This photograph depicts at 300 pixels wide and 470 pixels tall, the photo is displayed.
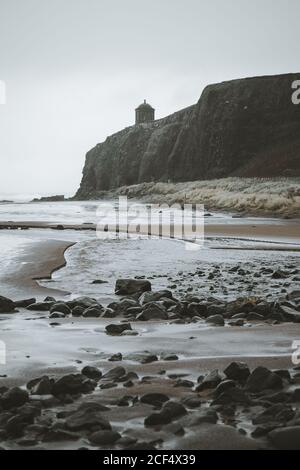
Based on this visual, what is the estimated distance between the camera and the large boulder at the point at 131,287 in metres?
6.41

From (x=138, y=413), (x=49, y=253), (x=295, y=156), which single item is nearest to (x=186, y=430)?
(x=138, y=413)

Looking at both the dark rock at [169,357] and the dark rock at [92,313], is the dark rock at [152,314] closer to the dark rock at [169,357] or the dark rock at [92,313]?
the dark rock at [92,313]

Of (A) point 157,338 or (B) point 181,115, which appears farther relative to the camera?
(B) point 181,115

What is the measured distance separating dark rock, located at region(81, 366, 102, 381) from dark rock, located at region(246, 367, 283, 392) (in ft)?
3.00

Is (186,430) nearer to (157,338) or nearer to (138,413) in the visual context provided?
(138,413)

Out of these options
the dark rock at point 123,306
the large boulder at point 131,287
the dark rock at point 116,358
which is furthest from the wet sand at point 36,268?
the dark rock at point 116,358

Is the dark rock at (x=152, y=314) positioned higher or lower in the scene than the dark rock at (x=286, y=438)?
lower

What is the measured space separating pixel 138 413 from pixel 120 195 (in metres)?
63.4

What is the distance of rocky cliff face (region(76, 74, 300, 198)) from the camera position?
59.4m

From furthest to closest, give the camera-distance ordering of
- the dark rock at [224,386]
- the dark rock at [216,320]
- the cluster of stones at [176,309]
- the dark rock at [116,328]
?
the cluster of stones at [176,309] → the dark rock at [216,320] → the dark rock at [116,328] → the dark rock at [224,386]

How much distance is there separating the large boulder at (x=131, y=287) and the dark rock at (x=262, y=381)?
11.9ft

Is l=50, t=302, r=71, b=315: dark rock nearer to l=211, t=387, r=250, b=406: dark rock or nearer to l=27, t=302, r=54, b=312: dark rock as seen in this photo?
l=27, t=302, r=54, b=312: dark rock

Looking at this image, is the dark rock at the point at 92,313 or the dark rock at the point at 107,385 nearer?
the dark rock at the point at 107,385

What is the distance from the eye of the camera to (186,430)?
234 centimetres
